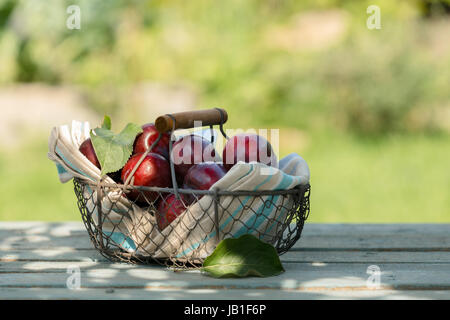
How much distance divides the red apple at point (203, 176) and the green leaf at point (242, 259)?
0.14m

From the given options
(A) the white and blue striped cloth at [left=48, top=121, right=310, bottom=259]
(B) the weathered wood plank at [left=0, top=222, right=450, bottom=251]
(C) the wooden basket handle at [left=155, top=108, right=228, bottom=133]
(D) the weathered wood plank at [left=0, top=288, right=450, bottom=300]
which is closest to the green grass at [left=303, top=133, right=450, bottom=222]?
(B) the weathered wood plank at [left=0, top=222, right=450, bottom=251]

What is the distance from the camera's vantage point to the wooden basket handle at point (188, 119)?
143cm

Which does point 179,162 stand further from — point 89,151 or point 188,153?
point 89,151

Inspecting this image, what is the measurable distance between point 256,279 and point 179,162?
1.05ft

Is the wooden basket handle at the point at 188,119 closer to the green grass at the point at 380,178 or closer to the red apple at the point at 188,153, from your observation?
the red apple at the point at 188,153

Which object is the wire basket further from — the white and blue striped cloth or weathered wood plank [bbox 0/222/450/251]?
weathered wood plank [bbox 0/222/450/251]

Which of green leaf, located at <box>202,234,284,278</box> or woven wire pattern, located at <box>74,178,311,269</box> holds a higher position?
woven wire pattern, located at <box>74,178,311,269</box>

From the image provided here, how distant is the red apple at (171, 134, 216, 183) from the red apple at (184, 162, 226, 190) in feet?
0.16

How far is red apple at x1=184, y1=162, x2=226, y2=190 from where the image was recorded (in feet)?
4.58

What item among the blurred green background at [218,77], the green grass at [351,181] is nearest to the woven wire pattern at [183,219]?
the green grass at [351,181]

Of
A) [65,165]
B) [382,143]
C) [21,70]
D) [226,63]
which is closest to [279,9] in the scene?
[226,63]

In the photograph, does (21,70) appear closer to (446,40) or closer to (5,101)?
(5,101)

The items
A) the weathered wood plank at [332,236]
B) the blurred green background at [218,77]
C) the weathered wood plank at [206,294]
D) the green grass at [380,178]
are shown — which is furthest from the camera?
the blurred green background at [218,77]
